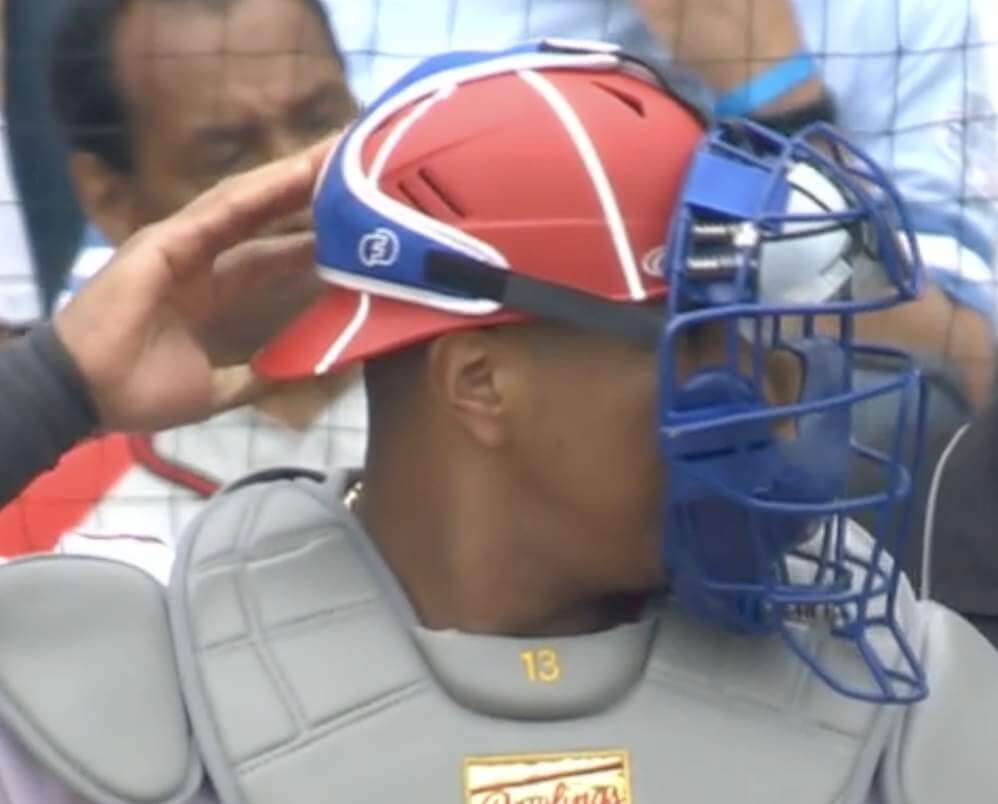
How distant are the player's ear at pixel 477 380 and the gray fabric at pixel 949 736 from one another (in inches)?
13.0

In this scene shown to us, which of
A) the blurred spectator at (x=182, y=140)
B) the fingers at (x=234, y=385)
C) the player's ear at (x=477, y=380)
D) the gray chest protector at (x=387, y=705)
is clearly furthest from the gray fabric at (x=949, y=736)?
the blurred spectator at (x=182, y=140)

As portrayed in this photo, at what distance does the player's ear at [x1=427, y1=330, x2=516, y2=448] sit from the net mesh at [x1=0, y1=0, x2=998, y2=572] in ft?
4.15

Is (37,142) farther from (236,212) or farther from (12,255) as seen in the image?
(236,212)

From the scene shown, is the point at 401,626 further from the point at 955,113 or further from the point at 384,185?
the point at 955,113

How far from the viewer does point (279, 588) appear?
2.11 m

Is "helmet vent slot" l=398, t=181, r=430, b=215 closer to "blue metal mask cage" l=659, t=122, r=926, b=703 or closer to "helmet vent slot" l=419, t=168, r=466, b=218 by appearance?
"helmet vent slot" l=419, t=168, r=466, b=218

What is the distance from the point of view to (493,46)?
3.36 meters

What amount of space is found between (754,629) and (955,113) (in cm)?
151

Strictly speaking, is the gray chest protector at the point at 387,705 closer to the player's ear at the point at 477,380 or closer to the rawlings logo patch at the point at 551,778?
the rawlings logo patch at the point at 551,778

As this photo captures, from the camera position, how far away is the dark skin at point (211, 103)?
3.37 meters

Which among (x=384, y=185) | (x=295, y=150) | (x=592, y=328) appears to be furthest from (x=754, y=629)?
(x=295, y=150)

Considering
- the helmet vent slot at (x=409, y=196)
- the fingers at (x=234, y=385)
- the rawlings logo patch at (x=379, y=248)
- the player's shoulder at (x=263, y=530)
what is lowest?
the fingers at (x=234, y=385)

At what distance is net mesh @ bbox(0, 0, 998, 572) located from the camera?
3.37 meters

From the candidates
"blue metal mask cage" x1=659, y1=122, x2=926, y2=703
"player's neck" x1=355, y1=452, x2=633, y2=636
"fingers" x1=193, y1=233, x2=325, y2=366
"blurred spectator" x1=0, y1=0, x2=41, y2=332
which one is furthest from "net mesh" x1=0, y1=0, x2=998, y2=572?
"blue metal mask cage" x1=659, y1=122, x2=926, y2=703
